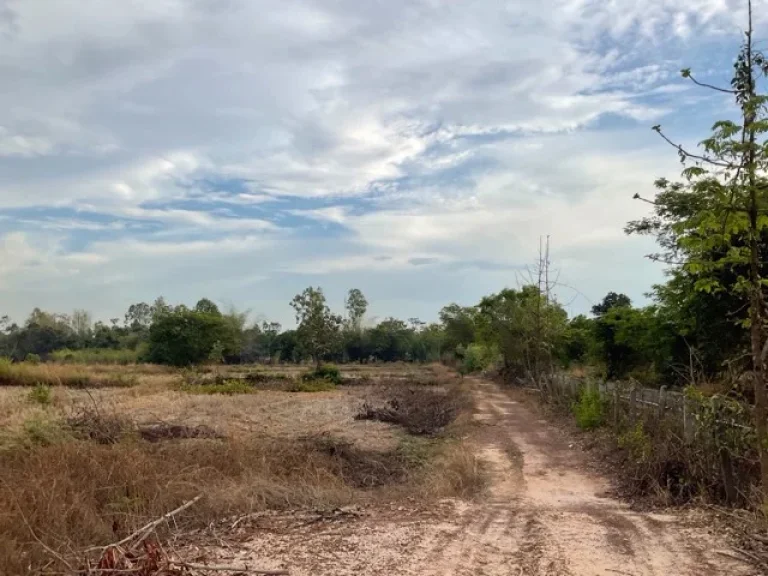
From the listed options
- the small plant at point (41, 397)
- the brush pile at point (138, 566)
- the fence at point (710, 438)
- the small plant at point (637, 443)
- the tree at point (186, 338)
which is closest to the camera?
the brush pile at point (138, 566)

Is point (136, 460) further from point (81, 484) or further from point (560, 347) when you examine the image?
point (560, 347)

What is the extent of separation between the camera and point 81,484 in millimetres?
8133

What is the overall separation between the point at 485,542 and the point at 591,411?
33.9 ft

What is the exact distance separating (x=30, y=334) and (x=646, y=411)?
89.1 meters

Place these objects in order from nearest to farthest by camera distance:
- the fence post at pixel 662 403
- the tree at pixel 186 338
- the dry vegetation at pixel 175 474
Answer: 1. the dry vegetation at pixel 175 474
2. the fence post at pixel 662 403
3. the tree at pixel 186 338

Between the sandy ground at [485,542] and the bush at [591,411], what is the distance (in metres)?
6.73

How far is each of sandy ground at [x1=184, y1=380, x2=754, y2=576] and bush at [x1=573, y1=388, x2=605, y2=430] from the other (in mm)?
6733

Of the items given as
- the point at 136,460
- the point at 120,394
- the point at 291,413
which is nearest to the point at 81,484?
the point at 136,460

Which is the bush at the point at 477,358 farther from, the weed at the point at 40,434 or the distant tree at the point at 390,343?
the weed at the point at 40,434

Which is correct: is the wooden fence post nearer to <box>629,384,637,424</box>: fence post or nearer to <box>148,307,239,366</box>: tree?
<box>629,384,637,424</box>: fence post

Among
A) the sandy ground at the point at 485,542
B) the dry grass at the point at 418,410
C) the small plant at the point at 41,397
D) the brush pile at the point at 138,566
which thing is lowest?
the dry grass at the point at 418,410

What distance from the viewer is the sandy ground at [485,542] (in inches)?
230

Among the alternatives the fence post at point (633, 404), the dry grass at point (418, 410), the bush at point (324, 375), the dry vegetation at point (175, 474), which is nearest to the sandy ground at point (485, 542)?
the dry vegetation at point (175, 474)

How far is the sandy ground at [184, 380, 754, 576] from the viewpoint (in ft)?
19.2
